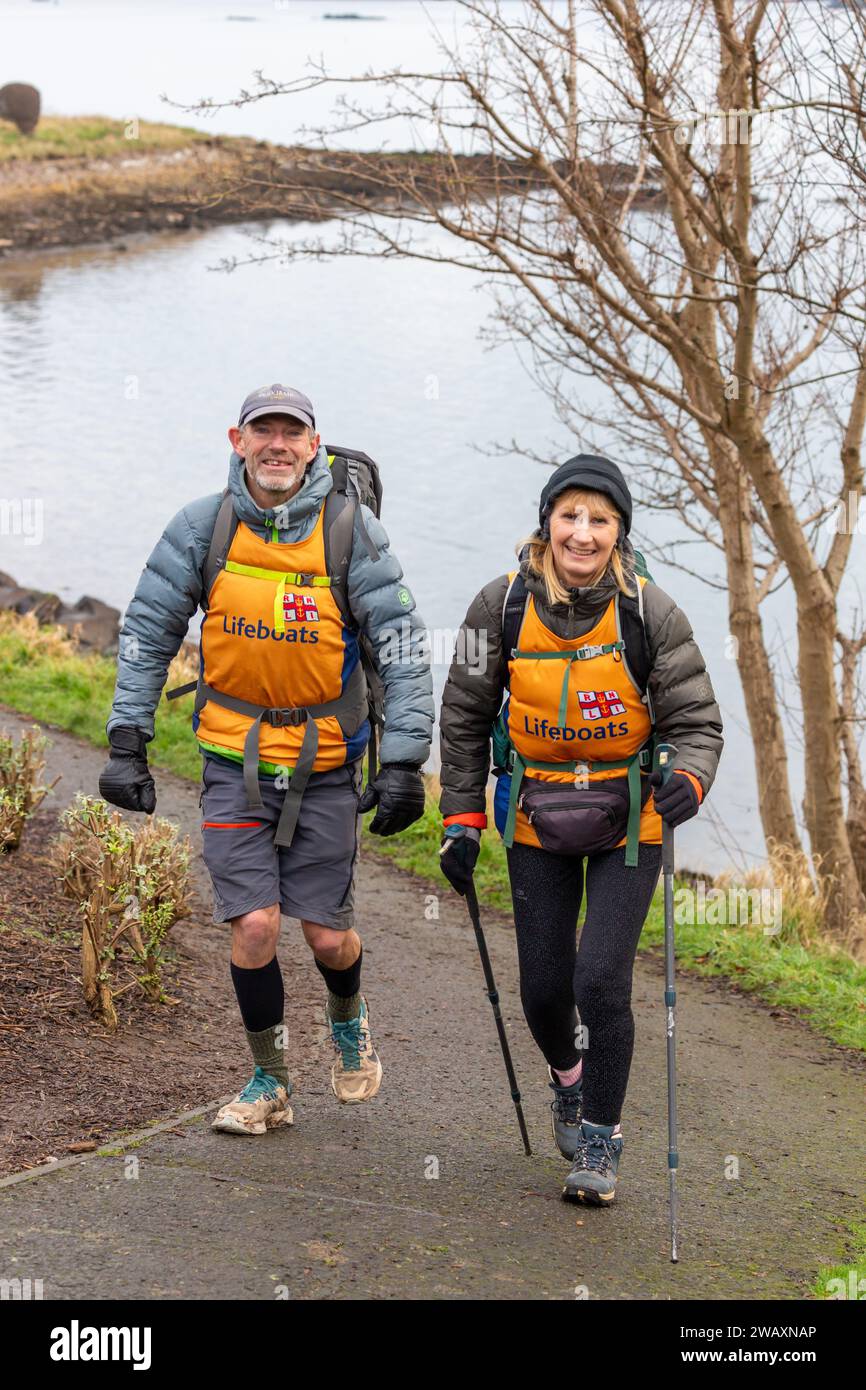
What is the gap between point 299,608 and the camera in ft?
15.2

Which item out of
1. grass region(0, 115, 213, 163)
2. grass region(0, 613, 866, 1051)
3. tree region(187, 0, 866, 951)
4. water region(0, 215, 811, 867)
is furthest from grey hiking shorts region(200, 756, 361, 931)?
grass region(0, 115, 213, 163)

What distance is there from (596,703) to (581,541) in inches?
17.3

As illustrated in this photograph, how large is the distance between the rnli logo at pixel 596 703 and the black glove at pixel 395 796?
0.59m

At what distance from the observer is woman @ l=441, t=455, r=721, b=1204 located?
446 centimetres

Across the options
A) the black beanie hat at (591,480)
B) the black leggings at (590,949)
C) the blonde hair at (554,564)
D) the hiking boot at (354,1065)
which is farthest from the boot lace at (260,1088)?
the black beanie hat at (591,480)

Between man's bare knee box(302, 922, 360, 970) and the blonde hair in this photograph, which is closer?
the blonde hair

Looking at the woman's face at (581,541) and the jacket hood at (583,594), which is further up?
the woman's face at (581,541)

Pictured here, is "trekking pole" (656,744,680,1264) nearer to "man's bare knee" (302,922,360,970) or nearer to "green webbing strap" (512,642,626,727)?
"green webbing strap" (512,642,626,727)

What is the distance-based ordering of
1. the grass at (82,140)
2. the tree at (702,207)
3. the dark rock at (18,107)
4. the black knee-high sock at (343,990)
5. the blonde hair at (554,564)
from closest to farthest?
the blonde hair at (554,564), the black knee-high sock at (343,990), the tree at (702,207), the grass at (82,140), the dark rock at (18,107)

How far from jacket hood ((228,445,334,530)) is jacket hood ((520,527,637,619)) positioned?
620 mm

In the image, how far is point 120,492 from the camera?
32.9m

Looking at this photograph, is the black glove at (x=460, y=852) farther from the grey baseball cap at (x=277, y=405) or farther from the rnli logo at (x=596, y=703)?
the grey baseball cap at (x=277, y=405)

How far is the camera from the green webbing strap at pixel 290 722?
4.68 metres

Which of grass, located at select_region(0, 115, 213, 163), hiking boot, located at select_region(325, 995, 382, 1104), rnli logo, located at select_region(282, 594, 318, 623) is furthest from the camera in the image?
grass, located at select_region(0, 115, 213, 163)
